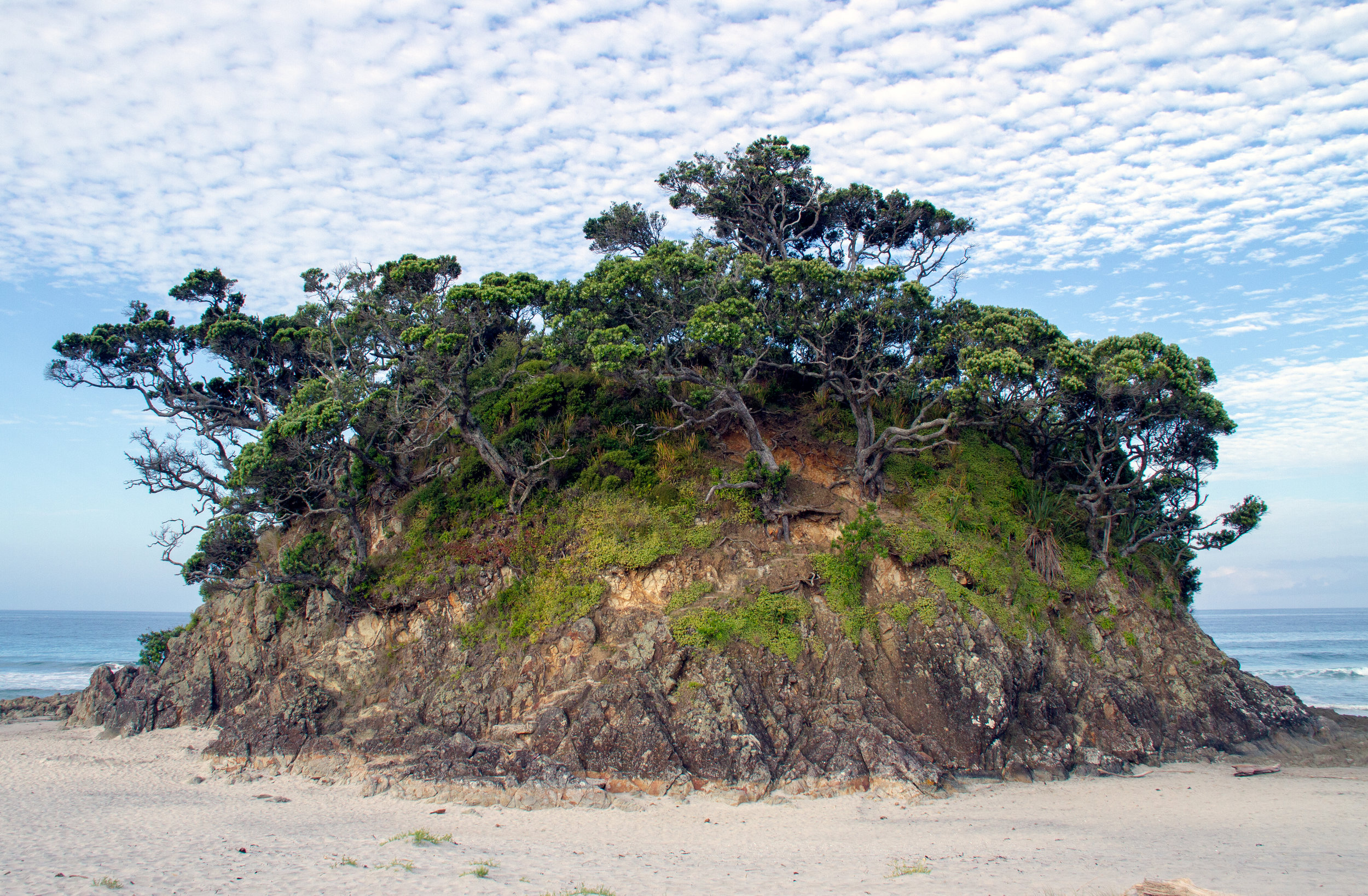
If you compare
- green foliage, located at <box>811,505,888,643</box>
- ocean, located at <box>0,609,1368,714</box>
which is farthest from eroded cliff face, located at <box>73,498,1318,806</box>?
ocean, located at <box>0,609,1368,714</box>

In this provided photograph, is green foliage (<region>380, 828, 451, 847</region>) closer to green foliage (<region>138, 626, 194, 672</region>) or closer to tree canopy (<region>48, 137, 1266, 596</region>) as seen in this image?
tree canopy (<region>48, 137, 1266, 596</region>)

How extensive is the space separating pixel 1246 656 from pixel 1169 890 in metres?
51.0

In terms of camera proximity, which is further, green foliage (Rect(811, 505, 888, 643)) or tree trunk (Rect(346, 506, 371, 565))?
tree trunk (Rect(346, 506, 371, 565))

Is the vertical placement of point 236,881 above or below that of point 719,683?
below

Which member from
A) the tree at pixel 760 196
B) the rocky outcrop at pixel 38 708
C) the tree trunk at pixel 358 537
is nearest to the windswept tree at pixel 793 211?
the tree at pixel 760 196

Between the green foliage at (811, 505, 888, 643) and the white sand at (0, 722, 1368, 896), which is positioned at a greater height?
the green foliage at (811, 505, 888, 643)

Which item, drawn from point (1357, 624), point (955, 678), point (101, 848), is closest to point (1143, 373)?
point (955, 678)

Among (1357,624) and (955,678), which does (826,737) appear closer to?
(955,678)

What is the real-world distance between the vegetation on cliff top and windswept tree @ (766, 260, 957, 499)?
A: 0.07 metres

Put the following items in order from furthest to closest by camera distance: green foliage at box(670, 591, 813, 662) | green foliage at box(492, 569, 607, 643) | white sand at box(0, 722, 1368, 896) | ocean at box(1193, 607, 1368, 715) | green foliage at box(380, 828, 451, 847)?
ocean at box(1193, 607, 1368, 715) → green foliage at box(492, 569, 607, 643) → green foliage at box(670, 591, 813, 662) → green foliage at box(380, 828, 451, 847) → white sand at box(0, 722, 1368, 896)

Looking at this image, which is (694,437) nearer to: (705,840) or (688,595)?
(688,595)

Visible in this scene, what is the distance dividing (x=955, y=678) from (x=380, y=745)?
1202 cm

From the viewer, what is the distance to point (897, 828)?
1253cm

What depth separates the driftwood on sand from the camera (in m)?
8.61
